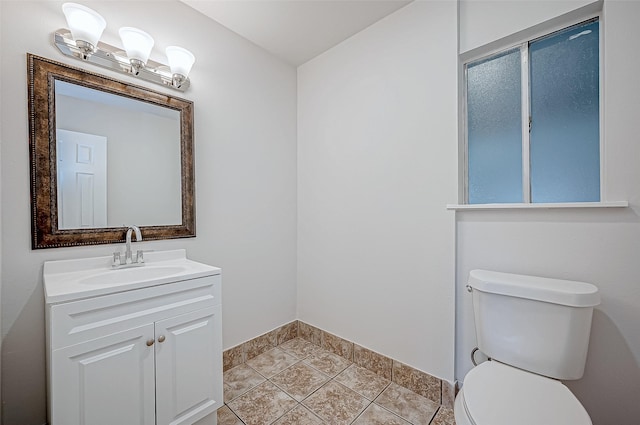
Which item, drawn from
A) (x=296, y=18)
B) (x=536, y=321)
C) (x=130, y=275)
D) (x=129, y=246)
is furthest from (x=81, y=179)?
(x=536, y=321)

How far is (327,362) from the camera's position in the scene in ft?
6.47

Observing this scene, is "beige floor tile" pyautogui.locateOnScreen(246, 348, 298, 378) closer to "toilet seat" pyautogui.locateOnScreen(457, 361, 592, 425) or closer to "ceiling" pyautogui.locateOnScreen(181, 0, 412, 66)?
"toilet seat" pyautogui.locateOnScreen(457, 361, 592, 425)

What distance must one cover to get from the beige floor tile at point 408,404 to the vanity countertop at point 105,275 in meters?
1.22

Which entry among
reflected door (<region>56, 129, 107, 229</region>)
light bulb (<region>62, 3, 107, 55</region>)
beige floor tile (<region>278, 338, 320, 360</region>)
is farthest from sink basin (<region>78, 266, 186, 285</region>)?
beige floor tile (<region>278, 338, 320, 360</region>)

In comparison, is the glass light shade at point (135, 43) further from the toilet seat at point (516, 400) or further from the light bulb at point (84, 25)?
the toilet seat at point (516, 400)

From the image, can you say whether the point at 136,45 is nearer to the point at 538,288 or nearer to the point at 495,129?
the point at 495,129

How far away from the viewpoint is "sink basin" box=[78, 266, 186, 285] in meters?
1.22

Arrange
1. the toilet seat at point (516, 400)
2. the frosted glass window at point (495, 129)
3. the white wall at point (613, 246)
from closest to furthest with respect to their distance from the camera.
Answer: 1. the toilet seat at point (516, 400)
2. the white wall at point (613, 246)
3. the frosted glass window at point (495, 129)

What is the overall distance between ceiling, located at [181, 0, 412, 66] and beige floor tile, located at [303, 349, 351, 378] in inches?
93.1

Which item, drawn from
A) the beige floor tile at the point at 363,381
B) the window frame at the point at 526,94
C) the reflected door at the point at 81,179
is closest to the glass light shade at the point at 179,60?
the reflected door at the point at 81,179

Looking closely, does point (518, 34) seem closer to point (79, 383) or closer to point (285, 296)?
point (285, 296)

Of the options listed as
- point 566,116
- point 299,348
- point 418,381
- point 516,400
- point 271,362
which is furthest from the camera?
point 299,348

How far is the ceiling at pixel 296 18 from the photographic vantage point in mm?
1672

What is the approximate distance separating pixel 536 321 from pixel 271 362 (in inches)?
→ 64.4
